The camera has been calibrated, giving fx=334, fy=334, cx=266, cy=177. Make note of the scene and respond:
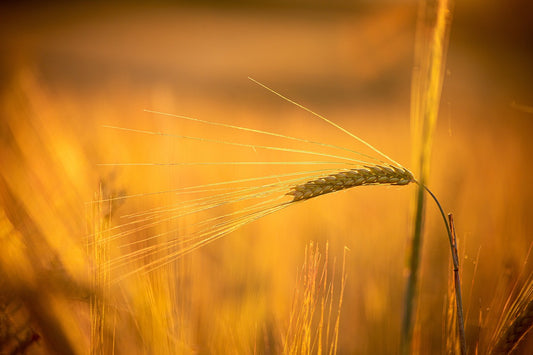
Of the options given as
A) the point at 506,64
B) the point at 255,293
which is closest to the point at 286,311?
the point at 255,293

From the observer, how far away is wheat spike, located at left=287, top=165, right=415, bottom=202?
1.09ft

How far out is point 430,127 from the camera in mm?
342

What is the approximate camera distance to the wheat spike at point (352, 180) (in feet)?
1.09

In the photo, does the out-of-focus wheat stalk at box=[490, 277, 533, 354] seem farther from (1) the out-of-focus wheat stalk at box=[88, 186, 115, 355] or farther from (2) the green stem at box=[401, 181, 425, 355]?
(1) the out-of-focus wheat stalk at box=[88, 186, 115, 355]

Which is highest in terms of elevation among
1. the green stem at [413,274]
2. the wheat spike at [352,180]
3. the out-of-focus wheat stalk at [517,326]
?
the wheat spike at [352,180]

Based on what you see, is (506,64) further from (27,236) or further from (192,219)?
(27,236)

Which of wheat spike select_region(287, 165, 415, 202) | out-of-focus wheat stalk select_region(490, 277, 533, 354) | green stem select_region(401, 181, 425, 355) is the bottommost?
out-of-focus wheat stalk select_region(490, 277, 533, 354)

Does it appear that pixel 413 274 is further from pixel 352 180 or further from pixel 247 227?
pixel 247 227

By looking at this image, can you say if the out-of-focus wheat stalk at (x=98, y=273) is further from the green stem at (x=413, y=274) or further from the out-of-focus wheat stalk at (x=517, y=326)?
the out-of-focus wheat stalk at (x=517, y=326)

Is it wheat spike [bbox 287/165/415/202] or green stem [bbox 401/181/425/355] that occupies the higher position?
wheat spike [bbox 287/165/415/202]

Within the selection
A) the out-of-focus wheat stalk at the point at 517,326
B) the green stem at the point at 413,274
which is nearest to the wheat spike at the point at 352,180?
the green stem at the point at 413,274

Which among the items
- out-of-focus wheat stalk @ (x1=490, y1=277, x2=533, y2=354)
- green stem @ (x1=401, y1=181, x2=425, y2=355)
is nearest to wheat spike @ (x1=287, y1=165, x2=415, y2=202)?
green stem @ (x1=401, y1=181, x2=425, y2=355)

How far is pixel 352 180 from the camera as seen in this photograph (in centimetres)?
34

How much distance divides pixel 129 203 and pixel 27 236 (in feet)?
0.88
